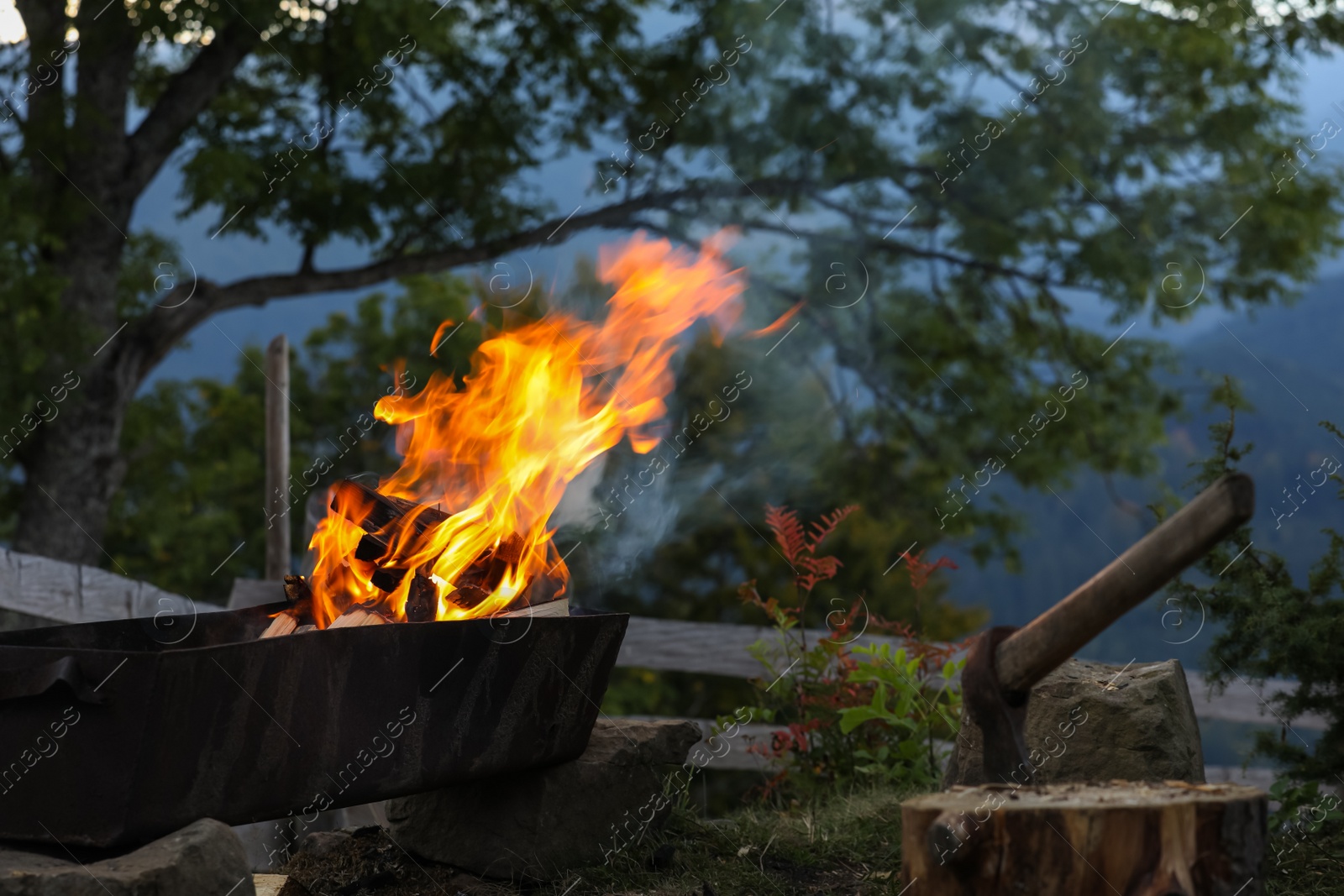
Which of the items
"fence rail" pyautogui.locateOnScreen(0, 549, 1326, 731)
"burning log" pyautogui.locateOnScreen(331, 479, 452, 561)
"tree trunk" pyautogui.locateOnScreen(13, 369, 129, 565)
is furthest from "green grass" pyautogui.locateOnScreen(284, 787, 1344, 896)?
"tree trunk" pyautogui.locateOnScreen(13, 369, 129, 565)

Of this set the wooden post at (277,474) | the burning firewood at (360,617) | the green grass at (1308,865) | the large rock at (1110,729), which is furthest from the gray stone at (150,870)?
the wooden post at (277,474)

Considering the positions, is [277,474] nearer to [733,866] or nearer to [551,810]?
[551,810]

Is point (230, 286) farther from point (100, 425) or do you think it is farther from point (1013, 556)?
point (1013, 556)

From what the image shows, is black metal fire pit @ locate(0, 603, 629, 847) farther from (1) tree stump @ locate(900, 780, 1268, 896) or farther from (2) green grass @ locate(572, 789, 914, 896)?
(1) tree stump @ locate(900, 780, 1268, 896)

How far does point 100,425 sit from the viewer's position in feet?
30.3

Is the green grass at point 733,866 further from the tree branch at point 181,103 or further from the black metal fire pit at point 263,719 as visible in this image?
the tree branch at point 181,103

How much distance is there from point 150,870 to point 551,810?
1276mm

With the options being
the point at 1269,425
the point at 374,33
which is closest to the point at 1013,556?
the point at 374,33

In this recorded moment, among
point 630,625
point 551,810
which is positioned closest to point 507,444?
point 551,810

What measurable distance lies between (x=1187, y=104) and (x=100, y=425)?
11.0m

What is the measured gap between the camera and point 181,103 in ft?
32.0

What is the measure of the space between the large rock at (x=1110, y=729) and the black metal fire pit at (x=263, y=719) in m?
1.36

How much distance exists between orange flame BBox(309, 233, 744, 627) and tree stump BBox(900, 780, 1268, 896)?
70.6 inches

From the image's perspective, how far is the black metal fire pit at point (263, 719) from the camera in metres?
2.77
